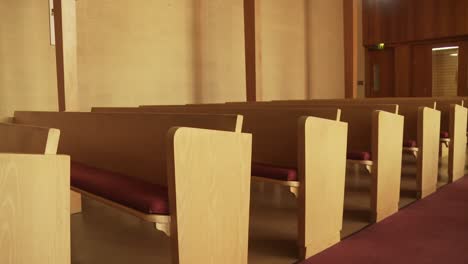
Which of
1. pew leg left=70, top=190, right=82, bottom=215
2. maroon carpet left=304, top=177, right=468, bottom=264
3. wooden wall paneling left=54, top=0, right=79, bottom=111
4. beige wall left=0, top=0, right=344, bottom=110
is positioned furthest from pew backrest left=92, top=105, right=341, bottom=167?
beige wall left=0, top=0, right=344, bottom=110

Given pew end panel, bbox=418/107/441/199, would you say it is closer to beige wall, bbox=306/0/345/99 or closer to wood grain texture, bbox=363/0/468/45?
beige wall, bbox=306/0/345/99

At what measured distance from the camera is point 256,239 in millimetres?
2551

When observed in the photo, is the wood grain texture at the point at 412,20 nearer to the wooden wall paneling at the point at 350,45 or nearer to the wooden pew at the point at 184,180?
the wooden wall paneling at the point at 350,45

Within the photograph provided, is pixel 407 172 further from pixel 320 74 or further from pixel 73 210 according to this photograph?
pixel 320 74

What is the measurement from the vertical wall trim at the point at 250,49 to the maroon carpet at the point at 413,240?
337cm

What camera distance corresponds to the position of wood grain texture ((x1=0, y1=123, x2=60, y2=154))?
1.60 m

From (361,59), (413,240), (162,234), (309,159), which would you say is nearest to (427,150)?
(413,240)

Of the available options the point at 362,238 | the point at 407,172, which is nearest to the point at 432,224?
the point at 362,238

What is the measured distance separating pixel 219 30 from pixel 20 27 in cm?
295

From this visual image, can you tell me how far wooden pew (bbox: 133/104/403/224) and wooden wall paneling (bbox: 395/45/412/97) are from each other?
753cm

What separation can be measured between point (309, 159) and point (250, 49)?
4.12m

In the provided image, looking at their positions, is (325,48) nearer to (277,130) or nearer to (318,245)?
(277,130)

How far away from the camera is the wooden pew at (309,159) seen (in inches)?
90.0

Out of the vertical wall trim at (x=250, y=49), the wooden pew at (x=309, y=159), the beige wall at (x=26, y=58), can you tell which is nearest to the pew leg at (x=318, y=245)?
the wooden pew at (x=309, y=159)
